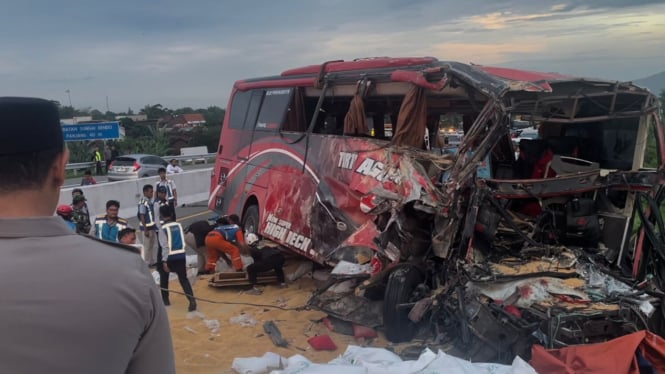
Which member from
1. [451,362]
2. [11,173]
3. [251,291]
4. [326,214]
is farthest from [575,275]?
[11,173]

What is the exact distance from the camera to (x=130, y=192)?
49.5ft

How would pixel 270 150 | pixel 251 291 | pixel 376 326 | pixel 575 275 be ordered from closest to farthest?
pixel 575 275, pixel 376 326, pixel 251 291, pixel 270 150

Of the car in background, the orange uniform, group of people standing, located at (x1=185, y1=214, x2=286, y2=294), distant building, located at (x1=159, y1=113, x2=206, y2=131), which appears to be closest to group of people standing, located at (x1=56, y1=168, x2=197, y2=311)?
the orange uniform

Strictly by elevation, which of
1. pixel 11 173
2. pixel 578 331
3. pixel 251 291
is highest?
pixel 11 173

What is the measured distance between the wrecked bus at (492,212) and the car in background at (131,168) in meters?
16.7

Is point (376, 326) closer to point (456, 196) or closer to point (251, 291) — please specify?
point (456, 196)

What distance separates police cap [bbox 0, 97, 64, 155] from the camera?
1424 mm

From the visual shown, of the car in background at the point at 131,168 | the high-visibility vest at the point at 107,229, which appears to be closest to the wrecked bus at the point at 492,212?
the high-visibility vest at the point at 107,229

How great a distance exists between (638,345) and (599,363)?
1.01 ft

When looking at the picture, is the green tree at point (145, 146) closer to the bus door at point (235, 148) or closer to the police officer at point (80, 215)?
the bus door at point (235, 148)

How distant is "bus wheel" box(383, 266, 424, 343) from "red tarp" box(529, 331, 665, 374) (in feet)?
4.96

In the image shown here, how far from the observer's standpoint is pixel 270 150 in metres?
8.84

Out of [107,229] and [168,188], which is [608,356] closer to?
[107,229]

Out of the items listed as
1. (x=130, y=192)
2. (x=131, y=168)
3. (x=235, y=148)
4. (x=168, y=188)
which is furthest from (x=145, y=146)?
(x=235, y=148)
